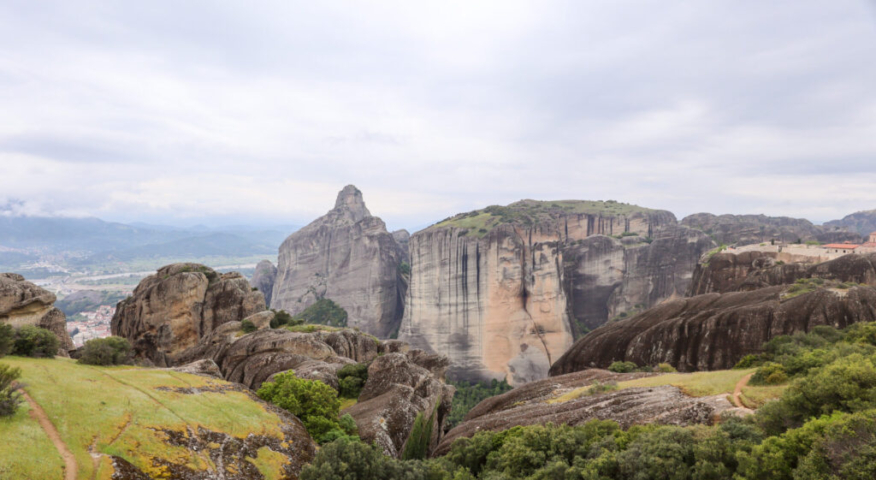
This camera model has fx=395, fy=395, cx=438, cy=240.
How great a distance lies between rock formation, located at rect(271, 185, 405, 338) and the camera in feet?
302

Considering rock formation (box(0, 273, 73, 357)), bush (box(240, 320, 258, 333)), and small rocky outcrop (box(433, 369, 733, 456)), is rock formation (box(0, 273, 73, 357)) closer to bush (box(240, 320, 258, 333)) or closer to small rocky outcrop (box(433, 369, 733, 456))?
bush (box(240, 320, 258, 333))

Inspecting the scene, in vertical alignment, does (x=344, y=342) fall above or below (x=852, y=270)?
below

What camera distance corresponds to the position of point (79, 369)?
56.6ft

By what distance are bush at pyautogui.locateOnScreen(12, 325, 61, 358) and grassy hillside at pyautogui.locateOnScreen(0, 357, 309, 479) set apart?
0.75 meters

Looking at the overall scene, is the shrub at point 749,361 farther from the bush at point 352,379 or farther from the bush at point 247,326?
the bush at point 247,326

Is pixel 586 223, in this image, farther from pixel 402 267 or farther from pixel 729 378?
pixel 729 378

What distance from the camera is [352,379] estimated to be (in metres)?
25.4

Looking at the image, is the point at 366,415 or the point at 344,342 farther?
the point at 344,342

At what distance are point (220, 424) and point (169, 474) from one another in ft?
11.0

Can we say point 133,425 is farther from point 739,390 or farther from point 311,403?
point 739,390

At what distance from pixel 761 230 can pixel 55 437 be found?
110476mm

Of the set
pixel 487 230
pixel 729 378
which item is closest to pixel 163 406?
pixel 729 378

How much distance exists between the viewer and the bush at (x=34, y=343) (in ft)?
59.6

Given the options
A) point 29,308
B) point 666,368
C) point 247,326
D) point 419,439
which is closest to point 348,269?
point 247,326
